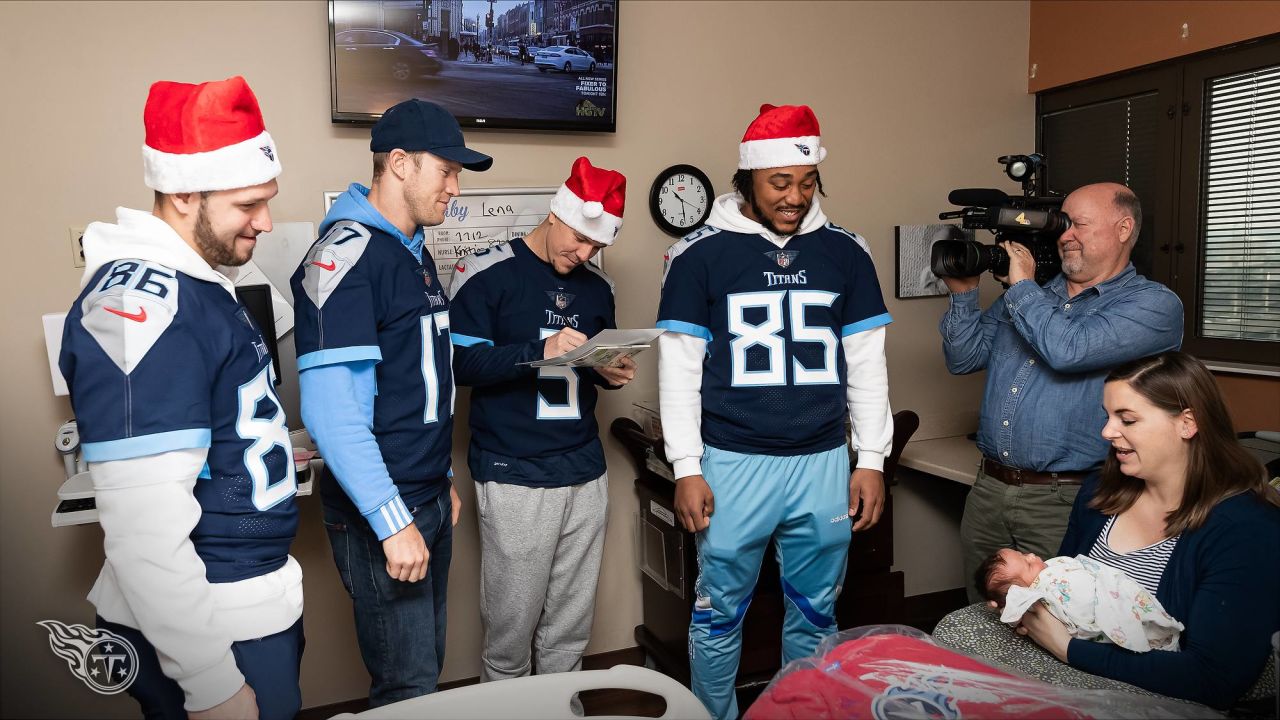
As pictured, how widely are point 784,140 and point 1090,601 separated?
1.30m

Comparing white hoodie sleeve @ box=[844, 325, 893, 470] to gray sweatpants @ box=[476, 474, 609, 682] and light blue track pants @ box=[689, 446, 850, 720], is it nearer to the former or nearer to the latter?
light blue track pants @ box=[689, 446, 850, 720]

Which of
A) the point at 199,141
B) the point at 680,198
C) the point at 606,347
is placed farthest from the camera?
the point at 680,198

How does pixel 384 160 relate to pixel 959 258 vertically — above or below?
above

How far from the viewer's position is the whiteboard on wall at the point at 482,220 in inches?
110

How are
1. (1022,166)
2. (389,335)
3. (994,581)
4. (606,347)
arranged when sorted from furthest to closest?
(1022,166), (606,347), (389,335), (994,581)

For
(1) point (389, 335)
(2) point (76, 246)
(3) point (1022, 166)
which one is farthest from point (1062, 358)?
(2) point (76, 246)

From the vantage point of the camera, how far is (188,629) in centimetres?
123

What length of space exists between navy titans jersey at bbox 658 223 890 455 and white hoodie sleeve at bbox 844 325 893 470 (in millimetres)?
61

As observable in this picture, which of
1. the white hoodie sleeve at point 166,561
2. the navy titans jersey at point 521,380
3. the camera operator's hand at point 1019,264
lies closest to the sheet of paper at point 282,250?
the navy titans jersey at point 521,380

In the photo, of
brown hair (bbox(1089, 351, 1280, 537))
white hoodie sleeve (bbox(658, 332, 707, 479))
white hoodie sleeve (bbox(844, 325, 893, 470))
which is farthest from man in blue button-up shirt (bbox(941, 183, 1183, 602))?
white hoodie sleeve (bbox(658, 332, 707, 479))

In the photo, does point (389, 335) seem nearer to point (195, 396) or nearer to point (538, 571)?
point (195, 396)

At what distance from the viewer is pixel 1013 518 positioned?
7.67 ft

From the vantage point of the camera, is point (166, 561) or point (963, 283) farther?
point (963, 283)

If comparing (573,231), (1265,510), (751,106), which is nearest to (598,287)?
(573,231)
